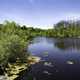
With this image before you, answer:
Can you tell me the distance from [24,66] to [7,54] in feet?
19.4

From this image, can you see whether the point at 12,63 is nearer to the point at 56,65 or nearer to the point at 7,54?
the point at 7,54

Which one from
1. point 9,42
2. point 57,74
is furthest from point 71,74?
point 9,42

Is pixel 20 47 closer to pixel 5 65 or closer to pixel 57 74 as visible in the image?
pixel 5 65

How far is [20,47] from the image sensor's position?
5272 centimetres

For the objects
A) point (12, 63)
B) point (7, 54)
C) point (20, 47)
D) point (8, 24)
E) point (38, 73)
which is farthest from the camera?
point (8, 24)

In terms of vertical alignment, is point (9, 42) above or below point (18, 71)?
above

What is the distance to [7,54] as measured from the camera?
44156 mm

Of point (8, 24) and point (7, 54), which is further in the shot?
point (8, 24)

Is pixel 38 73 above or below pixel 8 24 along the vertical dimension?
below

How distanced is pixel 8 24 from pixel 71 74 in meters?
56.5

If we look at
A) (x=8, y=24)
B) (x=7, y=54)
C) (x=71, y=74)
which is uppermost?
(x=8, y=24)

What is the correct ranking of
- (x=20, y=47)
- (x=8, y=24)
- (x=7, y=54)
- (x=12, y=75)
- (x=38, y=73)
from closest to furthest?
1. (x=12, y=75)
2. (x=38, y=73)
3. (x=7, y=54)
4. (x=20, y=47)
5. (x=8, y=24)

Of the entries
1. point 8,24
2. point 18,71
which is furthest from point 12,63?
point 8,24

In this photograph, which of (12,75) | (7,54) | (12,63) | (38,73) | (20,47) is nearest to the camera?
(12,75)
